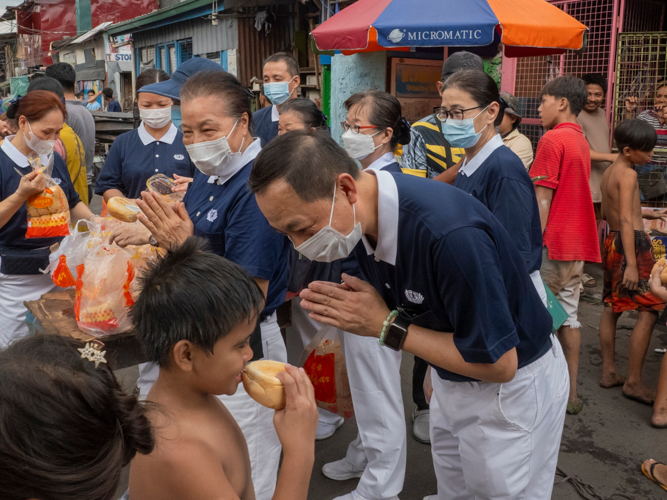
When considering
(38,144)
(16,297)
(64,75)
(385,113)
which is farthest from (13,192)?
(64,75)

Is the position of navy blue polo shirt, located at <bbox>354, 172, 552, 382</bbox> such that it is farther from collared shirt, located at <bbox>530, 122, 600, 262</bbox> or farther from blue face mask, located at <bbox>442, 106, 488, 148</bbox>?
collared shirt, located at <bbox>530, 122, 600, 262</bbox>

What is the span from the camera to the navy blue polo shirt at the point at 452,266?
1523 mm

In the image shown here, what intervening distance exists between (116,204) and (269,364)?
1.31 metres

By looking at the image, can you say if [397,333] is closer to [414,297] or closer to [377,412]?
[414,297]

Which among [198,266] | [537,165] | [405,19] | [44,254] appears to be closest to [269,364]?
[198,266]

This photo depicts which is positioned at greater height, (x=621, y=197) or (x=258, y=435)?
(x=621, y=197)

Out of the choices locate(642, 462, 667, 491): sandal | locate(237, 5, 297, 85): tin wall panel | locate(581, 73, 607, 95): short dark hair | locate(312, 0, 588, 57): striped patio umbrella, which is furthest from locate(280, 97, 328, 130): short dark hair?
locate(237, 5, 297, 85): tin wall panel

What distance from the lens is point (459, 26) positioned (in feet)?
16.9

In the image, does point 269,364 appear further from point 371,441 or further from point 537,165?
point 537,165

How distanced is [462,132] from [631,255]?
1.89m

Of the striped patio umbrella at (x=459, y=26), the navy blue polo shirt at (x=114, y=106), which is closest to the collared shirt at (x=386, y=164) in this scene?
the striped patio umbrella at (x=459, y=26)

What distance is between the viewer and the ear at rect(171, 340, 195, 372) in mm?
1591

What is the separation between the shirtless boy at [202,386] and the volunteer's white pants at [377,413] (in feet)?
4.00

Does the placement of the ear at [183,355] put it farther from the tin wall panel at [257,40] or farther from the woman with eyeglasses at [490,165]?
the tin wall panel at [257,40]
